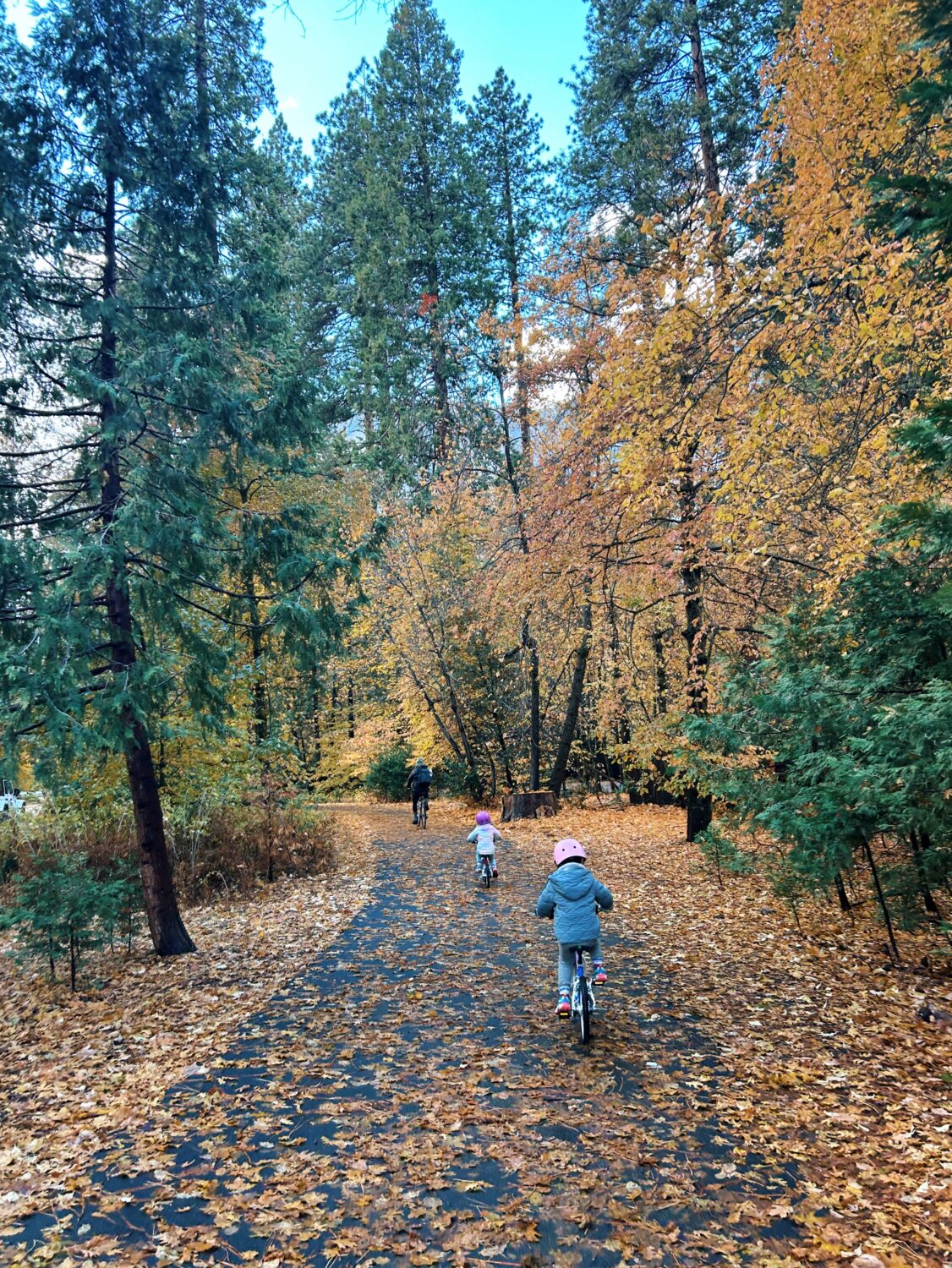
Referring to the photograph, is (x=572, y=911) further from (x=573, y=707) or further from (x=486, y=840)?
(x=573, y=707)

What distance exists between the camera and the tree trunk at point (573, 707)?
17.5 m

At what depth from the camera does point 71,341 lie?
289 inches

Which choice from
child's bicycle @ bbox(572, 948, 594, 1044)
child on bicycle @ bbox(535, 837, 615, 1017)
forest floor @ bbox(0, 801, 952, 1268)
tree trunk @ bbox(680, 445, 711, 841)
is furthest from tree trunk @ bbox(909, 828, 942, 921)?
tree trunk @ bbox(680, 445, 711, 841)

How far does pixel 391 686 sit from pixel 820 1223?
70.9 ft

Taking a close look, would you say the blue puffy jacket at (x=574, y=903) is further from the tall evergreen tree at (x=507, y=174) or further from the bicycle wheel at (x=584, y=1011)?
the tall evergreen tree at (x=507, y=174)

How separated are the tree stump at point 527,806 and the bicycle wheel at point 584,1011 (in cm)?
1283

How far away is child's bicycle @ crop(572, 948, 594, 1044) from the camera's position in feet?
17.2

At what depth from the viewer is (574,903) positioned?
18.4ft

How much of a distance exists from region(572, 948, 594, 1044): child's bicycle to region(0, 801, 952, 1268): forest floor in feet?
0.45

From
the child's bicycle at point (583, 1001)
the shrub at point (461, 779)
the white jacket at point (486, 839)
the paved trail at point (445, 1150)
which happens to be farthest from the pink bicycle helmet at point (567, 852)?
the shrub at point (461, 779)

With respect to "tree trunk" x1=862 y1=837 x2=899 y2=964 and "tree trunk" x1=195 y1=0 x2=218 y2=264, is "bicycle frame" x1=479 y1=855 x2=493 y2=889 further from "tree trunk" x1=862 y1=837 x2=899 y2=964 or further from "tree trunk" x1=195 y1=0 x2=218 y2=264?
"tree trunk" x1=195 y1=0 x2=218 y2=264

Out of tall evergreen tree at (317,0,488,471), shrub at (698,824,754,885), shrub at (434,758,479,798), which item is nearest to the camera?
shrub at (698,824,754,885)

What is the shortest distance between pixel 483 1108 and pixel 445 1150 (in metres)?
0.48

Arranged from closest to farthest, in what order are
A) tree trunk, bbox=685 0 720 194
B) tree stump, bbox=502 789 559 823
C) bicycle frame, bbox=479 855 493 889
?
bicycle frame, bbox=479 855 493 889, tree trunk, bbox=685 0 720 194, tree stump, bbox=502 789 559 823
